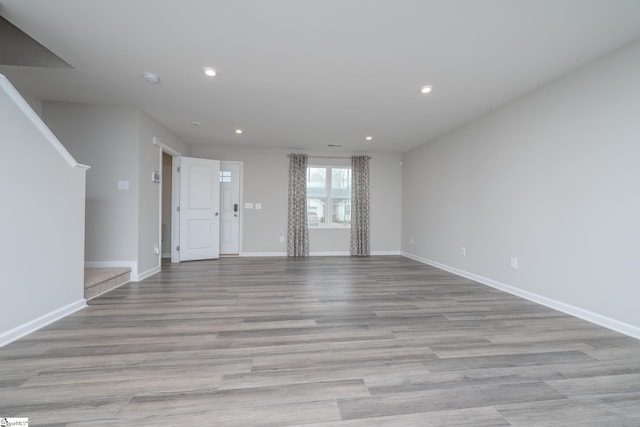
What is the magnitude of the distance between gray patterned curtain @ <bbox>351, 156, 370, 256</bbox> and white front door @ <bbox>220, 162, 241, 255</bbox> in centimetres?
266

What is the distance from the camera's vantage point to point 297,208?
579 centimetres

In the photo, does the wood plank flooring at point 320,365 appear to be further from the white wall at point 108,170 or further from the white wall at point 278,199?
the white wall at point 278,199

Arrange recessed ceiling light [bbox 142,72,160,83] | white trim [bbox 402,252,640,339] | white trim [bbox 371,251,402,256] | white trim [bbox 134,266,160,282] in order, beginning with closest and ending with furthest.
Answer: white trim [bbox 402,252,640,339] < recessed ceiling light [bbox 142,72,160,83] < white trim [bbox 134,266,160,282] < white trim [bbox 371,251,402,256]

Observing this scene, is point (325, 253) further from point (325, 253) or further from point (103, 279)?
point (103, 279)

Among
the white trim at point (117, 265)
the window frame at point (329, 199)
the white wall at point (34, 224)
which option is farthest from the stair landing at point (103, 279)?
the window frame at point (329, 199)

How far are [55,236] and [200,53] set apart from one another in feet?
6.90

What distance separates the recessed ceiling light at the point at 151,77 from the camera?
268 cm

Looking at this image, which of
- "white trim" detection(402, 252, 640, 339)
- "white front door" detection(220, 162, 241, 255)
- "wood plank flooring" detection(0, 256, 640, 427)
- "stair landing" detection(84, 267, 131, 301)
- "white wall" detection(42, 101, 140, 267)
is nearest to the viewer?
"wood plank flooring" detection(0, 256, 640, 427)

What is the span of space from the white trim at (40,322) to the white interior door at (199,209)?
248 centimetres

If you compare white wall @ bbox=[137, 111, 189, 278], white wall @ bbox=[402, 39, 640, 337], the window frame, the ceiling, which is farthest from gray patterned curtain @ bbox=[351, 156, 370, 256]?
white wall @ bbox=[137, 111, 189, 278]

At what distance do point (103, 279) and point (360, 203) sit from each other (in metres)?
4.74

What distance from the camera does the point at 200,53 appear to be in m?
2.33

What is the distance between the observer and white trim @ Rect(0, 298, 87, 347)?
71.8 inches

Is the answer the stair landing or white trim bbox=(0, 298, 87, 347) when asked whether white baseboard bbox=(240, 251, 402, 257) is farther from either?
white trim bbox=(0, 298, 87, 347)
